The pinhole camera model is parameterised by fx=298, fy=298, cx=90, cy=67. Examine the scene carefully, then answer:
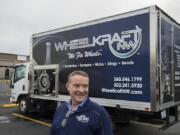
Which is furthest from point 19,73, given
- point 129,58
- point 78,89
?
point 78,89

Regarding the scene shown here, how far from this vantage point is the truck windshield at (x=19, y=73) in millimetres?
A: 11558

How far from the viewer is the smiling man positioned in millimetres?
2436

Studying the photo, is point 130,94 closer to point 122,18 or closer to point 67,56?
point 122,18

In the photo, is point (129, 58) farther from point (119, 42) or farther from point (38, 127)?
point (38, 127)

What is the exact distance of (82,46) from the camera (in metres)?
8.49

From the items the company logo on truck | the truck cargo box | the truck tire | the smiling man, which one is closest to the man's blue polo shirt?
the smiling man

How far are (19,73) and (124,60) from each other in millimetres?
5872

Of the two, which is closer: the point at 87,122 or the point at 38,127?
the point at 87,122

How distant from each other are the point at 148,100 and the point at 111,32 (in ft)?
6.62

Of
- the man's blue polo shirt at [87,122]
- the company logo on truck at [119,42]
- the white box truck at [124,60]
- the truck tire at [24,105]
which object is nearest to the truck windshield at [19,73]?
the truck tire at [24,105]

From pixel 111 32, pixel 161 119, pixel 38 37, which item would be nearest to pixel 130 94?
pixel 161 119

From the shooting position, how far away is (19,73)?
11.9 metres

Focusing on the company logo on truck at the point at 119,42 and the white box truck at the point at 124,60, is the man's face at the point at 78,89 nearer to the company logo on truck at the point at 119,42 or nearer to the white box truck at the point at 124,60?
the white box truck at the point at 124,60

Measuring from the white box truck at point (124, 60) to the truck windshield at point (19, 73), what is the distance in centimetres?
199
